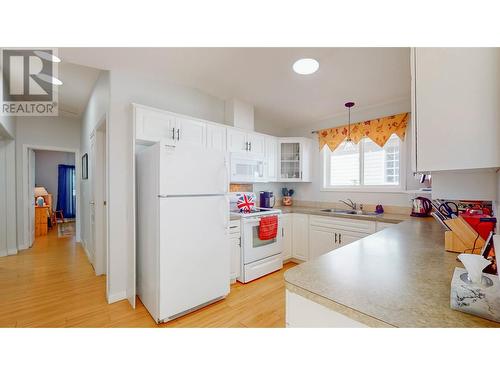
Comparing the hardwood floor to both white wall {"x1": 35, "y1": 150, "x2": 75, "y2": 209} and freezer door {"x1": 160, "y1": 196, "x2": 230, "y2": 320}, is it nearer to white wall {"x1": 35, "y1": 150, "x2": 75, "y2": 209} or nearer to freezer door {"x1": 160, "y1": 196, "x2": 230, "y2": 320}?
freezer door {"x1": 160, "y1": 196, "x2": 230, "y2": 320}

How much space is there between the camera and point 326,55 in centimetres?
197

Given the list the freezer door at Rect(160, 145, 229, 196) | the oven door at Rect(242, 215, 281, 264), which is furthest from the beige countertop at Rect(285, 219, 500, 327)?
the oven door at Rect(242, 215, 281, 264)

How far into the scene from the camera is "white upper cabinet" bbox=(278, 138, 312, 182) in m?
3.69

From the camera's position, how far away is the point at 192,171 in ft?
6.46

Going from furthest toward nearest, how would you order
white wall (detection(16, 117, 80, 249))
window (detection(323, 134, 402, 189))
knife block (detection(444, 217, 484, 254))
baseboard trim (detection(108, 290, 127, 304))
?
white wall (detection(16, 117, 80, 249))
window (detection(323, 134, 402, 189))
baseboard trim (detection(108, 290, 127, 304))
knife block (detection(444, 217, 484, 254))

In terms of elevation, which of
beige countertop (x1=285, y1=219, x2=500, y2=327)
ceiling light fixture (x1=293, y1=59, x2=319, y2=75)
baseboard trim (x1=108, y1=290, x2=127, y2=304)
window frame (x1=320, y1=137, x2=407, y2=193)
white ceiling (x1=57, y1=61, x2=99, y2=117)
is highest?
white ceiling (x1=57, y1=61, x2=99, y2=117)

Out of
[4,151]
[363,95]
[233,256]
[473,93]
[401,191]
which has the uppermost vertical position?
[363,95]

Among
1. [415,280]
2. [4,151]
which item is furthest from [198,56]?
[4,151]

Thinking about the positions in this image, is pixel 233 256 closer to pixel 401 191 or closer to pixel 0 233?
pixel 401 191

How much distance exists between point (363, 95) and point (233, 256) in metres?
2.58

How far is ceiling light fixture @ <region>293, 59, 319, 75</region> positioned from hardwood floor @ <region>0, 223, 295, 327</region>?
2336 millimetres

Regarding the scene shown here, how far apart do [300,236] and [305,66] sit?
7.25 feet

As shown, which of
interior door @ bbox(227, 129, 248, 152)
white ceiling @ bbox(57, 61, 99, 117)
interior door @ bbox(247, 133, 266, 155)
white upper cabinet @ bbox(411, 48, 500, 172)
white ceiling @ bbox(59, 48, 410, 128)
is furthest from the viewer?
interior door @ bbox(247, 133, 266, 155)

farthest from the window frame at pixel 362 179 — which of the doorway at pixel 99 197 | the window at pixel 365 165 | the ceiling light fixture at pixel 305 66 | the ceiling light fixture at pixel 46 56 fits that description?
the ceiling light fixture at pixel 46 56
